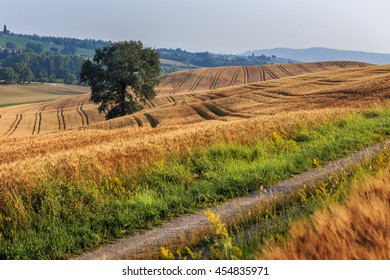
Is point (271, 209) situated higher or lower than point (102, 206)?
higher

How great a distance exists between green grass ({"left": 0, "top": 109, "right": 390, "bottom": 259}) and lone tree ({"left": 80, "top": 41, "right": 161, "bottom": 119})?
1850 inches

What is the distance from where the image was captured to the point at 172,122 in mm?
47656

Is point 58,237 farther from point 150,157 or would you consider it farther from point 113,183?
point 150,157

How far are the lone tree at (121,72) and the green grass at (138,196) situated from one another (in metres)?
47.0

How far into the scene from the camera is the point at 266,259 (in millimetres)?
3143

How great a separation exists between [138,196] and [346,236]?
566 centimetres

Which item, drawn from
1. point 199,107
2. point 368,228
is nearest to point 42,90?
point 199,107

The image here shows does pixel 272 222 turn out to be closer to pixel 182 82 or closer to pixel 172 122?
pixel 172 122

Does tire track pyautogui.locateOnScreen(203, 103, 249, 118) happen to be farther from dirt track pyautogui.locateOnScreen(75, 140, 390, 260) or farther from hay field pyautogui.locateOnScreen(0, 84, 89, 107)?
hay field pyautogui.locateOnScreen(0, 84, 89, 107)

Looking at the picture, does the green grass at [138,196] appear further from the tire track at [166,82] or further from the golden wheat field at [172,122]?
the tire track at [166,82]

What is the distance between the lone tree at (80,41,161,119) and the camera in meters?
56.8

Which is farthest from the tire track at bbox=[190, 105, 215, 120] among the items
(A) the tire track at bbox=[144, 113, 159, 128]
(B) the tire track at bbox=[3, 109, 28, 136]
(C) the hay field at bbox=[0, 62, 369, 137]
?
(B) the tire track at bbox=[3, 109, 28, 136]

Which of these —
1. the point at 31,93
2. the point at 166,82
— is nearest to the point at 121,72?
the point at 166,82
